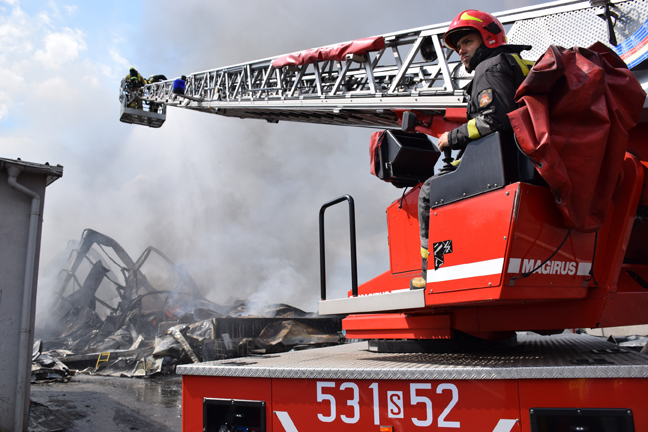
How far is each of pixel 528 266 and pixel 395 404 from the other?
90 cm

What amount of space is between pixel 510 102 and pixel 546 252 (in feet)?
2.48

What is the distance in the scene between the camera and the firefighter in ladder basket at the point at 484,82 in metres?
2.23

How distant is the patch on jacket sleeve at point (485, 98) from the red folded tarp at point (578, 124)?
193 millimetres

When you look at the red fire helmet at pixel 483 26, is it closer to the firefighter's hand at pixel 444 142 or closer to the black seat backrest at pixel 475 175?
the firefighter's hand at pixel 444 142

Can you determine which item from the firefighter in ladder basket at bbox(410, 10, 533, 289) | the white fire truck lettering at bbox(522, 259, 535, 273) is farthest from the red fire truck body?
the firefighter in ladder basket at bbox(410, 10, 533, 289)

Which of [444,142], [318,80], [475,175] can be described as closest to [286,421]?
[475,175]

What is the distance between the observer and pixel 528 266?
2100 mm

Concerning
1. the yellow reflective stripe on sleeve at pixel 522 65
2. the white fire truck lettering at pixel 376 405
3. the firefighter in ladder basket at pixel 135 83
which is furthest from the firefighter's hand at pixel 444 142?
the firefighter in ladder basket at pixel 135 83

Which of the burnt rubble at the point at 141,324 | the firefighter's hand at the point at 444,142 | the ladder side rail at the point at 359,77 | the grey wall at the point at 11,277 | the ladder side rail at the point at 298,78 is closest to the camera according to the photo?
the firefighter's hand at the point at 444,142

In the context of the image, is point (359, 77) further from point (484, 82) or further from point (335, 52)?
point (484, 82)

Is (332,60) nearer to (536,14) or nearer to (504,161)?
(536,14)

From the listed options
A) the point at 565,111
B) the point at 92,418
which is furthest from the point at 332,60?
the point at 92,418

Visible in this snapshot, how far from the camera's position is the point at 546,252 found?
85.3 inches

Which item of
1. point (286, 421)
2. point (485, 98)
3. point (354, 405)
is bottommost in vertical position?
point (286, 421)
